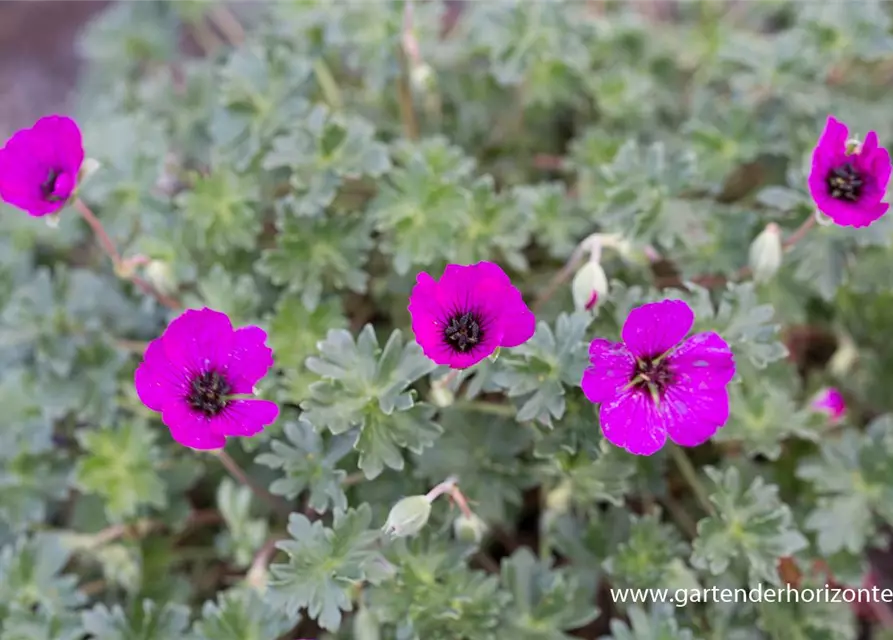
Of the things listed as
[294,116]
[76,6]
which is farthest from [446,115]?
[76,6]

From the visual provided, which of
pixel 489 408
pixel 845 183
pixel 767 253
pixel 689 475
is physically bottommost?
pixel 689 475

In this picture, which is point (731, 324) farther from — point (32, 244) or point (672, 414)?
point (32, 244)

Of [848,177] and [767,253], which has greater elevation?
[848,177]

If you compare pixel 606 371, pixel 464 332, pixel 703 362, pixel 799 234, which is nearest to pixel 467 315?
pixel 464 332

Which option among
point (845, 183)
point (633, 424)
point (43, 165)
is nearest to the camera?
point (633, 424)

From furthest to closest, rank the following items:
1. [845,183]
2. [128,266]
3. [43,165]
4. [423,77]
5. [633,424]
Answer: [423,77], [128,266], [43,165], [845,183], [633,424]

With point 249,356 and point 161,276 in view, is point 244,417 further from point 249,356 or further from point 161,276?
point 161,276

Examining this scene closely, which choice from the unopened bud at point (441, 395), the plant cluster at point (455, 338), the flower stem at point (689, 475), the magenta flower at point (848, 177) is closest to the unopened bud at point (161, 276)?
the plant cluster at point (455, 338)
